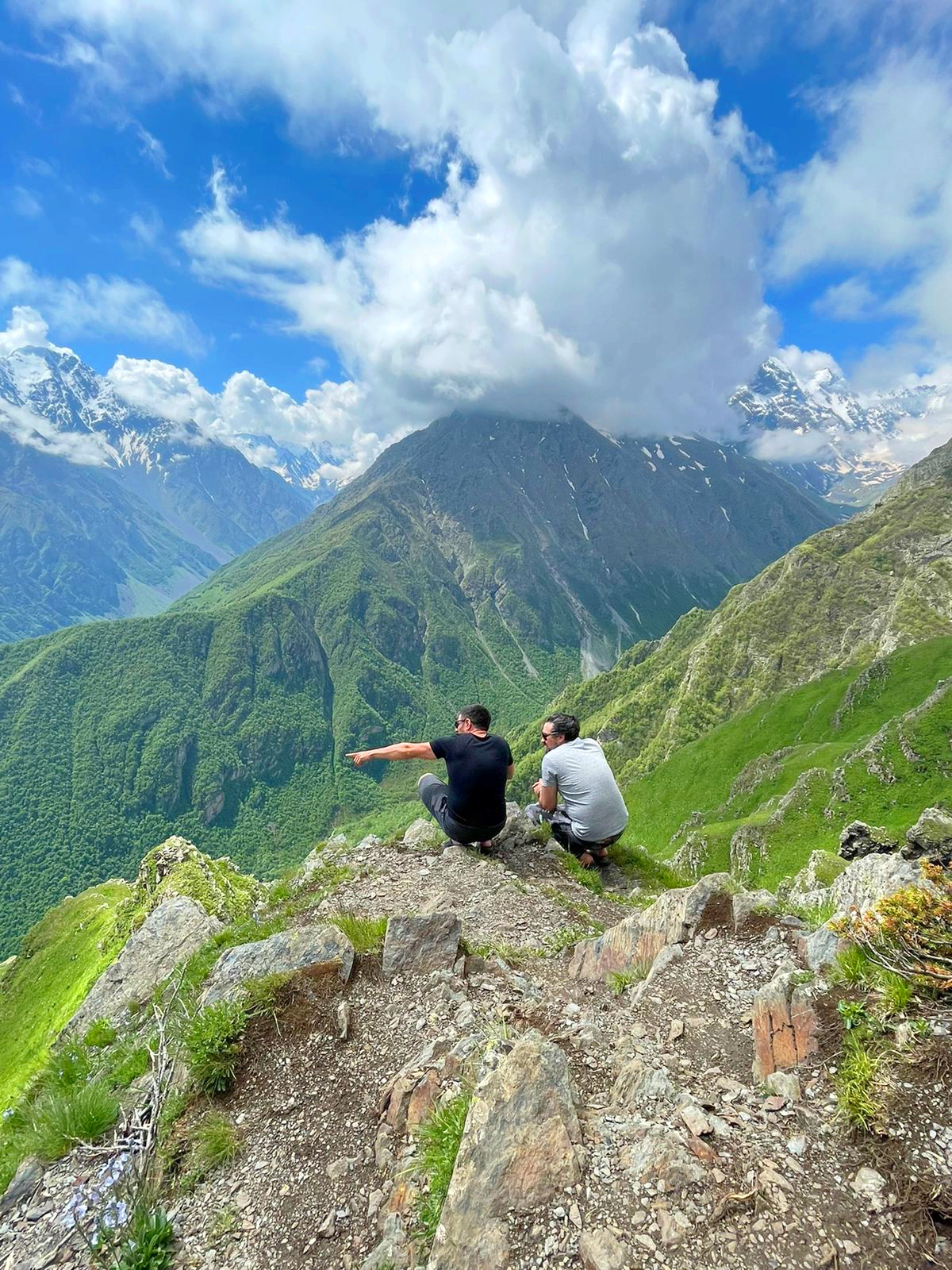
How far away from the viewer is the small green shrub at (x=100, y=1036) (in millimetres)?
10203

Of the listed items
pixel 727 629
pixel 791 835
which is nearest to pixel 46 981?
pixel 791 835

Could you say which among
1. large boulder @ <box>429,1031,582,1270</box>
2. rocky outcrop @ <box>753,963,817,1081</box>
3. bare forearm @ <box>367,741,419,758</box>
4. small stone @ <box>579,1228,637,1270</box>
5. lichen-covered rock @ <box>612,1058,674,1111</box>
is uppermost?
bare forearm @ <box>367,741,419,758</box>

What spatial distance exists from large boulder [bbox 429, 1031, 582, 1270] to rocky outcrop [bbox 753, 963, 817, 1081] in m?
2.20

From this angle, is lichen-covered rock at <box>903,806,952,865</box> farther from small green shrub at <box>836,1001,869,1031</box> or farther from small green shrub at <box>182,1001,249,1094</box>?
small green shrub at <box>182,1001,249,1094</box>

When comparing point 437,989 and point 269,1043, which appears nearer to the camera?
point 269,1043

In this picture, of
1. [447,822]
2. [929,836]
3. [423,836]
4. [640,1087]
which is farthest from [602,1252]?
[929,836]

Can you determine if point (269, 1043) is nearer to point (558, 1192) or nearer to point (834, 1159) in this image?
point (558, 1192)

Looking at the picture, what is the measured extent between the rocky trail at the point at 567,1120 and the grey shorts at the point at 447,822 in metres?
4.37

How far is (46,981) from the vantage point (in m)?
47.9

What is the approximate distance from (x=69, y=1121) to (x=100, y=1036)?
513 cm

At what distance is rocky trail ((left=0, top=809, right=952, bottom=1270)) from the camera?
13.3 feet

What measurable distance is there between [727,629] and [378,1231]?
204 metres

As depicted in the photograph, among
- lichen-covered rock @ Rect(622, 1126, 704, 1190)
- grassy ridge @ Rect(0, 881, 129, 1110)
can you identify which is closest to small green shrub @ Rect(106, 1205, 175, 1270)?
lichen-covered rock @ Rect(622, 1126, 704, 1190)

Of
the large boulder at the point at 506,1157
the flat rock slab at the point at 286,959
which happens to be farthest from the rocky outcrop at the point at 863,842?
the large boulder at the point at 506,1157
